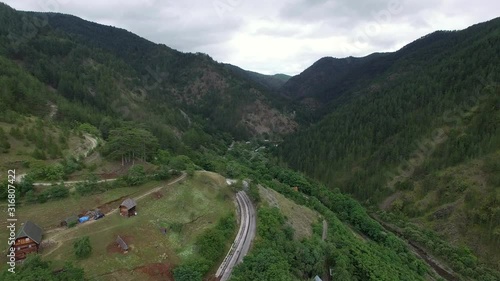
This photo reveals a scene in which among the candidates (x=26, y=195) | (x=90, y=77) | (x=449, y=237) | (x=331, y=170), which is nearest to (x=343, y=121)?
(x=331, y=170)

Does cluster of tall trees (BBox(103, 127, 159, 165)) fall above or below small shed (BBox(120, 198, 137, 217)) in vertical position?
above

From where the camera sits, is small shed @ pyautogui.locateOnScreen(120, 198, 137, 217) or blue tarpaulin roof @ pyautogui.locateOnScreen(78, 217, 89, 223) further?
small shed @ pyautogui.locateOnScreen(120, 198, 137, 217)

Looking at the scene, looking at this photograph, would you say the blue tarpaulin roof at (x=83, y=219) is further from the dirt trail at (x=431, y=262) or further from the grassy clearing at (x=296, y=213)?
the dirt trail at (x=431, y=262)

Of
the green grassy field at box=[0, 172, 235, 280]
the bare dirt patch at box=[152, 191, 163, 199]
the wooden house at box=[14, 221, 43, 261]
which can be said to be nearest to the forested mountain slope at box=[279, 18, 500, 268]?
the green grassy field at box=[0, 172, 235, 280]

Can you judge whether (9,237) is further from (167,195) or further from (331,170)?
(331,170)

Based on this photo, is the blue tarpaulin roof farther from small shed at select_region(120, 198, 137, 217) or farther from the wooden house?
the wooden house

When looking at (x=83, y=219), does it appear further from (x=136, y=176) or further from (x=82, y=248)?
(x=136, y=176)

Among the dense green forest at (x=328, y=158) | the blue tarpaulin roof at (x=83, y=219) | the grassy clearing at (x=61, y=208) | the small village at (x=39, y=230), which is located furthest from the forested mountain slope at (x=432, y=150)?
the blue tarpaulin roof at (x=83, y=219)
